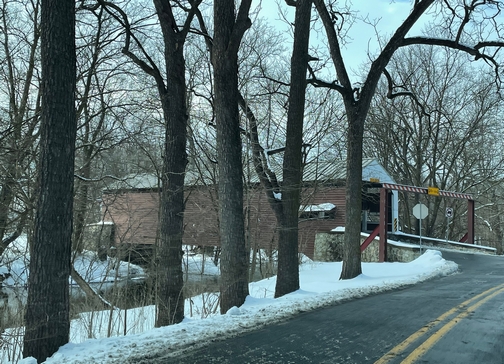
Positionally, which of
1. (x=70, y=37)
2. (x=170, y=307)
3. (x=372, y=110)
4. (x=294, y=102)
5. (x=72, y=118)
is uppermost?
(x=372, y=110)

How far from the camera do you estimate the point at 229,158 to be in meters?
8.58

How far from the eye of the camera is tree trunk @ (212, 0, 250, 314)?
8.36 meters

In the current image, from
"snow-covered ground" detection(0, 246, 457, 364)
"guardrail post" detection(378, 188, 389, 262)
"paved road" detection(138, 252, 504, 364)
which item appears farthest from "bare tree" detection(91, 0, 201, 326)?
"guardrail post" detection(378, 188, 389, 262)

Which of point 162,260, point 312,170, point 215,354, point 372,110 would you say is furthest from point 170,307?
point 372,110

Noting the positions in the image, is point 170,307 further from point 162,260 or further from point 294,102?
point 294,102

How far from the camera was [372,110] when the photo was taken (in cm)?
3409

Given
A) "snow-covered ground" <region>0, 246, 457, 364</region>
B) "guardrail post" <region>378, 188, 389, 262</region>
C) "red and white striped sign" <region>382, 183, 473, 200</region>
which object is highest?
"red and white striped sign" <region>382, 183, 473, 200</region>

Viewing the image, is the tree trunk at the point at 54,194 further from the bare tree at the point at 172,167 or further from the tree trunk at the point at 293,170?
the tree trunk at the point at 293,170

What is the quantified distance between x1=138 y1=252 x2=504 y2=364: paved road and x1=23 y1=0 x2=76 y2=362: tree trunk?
1.34m

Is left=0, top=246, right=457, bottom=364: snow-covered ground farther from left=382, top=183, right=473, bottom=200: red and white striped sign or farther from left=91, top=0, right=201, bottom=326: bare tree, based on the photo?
left=382, top=183, right=473, bottom=200: red and white striped sign

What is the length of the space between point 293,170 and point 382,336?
5024 millimetres

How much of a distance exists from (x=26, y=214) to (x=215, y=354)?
27.9 ft

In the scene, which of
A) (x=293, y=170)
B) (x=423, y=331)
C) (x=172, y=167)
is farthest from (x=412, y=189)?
(x=423, y=331)

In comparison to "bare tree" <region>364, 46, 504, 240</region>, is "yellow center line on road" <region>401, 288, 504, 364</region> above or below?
below
